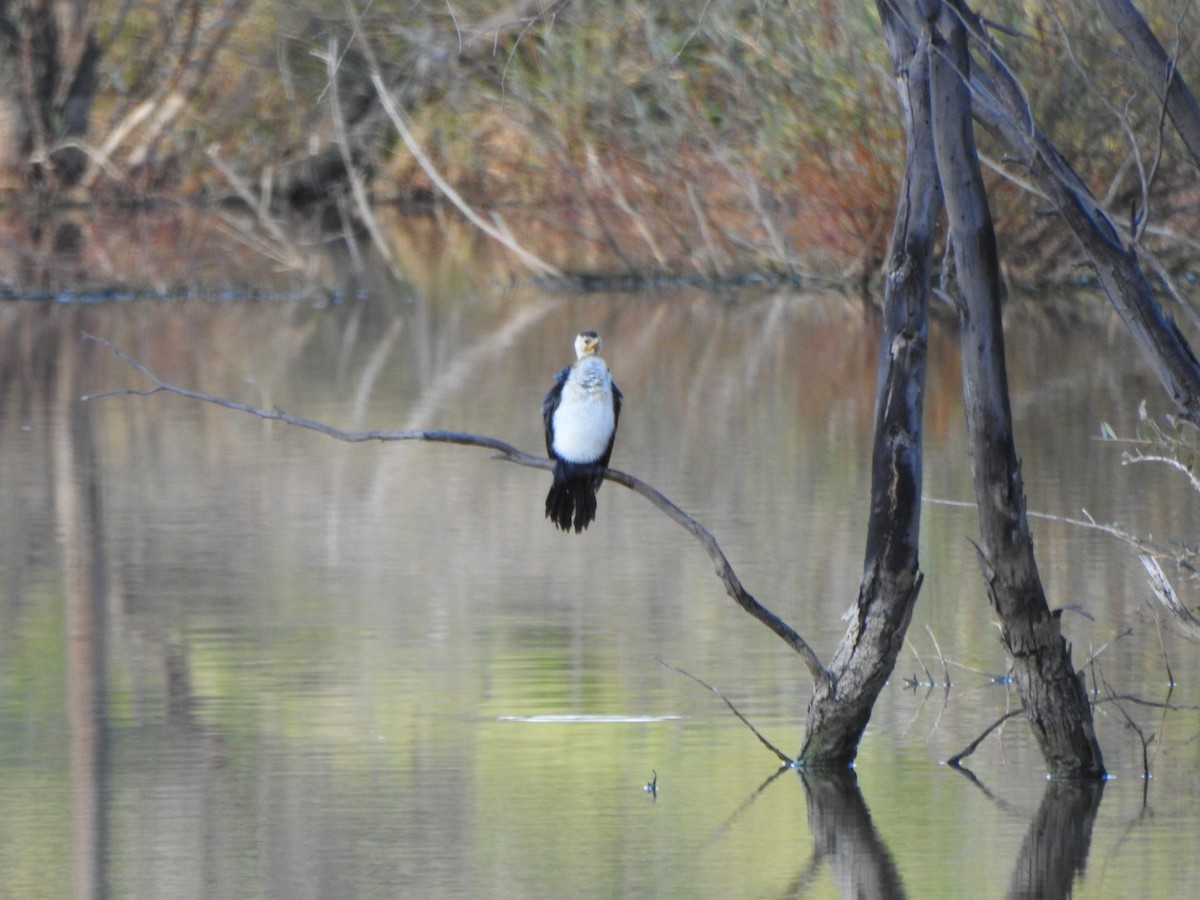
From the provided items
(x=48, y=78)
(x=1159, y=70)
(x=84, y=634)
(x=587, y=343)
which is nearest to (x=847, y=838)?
(x=587, y=343)

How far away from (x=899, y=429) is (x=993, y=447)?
23cm

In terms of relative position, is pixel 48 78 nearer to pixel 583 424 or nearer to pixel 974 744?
pixel 583 424

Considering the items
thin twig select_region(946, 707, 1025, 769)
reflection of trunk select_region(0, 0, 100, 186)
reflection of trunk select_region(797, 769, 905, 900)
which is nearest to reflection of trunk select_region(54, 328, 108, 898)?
reflection of trunk select_region(797, 769, 905, 900)

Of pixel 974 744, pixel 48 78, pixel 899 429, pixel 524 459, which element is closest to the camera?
pixel 524 459

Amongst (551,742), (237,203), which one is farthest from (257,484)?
(237,203)

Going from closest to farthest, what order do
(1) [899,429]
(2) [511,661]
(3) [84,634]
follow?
1. (1) [899,429]
2. (2) [511,661]
3. (3) [84,634]

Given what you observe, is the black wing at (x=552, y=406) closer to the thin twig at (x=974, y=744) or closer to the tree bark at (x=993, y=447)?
the tree bark at (x=993, y=447)

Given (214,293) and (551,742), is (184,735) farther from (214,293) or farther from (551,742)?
(214,293)

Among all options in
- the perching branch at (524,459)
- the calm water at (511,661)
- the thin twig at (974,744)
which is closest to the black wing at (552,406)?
the perching branch at (524,459)

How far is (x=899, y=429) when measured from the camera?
5719 millimetres

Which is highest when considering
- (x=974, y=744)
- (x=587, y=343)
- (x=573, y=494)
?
(x=587, y=343)

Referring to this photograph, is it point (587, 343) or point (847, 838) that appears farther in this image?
point (587, 343)

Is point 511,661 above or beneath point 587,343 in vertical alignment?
beneath

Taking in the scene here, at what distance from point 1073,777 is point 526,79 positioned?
57.4 ft
